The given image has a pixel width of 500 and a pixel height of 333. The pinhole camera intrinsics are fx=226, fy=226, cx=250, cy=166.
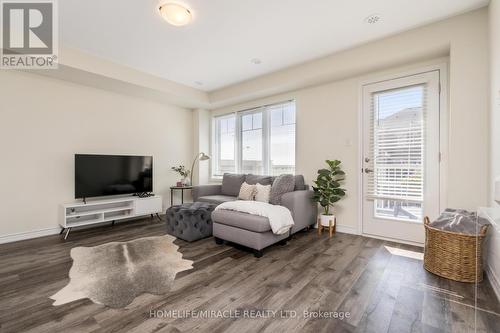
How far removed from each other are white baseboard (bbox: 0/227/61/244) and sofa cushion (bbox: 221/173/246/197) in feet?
9.17

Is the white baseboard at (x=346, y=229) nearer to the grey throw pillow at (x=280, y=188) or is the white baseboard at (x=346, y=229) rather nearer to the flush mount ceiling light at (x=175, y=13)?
the grey throw pillow at (x=280, y=188)

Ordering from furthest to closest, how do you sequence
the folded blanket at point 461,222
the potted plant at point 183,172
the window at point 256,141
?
the potted plant at point 183,172
the window at point 256,141
the folded blanket at point 461,222

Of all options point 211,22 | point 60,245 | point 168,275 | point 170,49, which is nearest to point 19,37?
point 170,49

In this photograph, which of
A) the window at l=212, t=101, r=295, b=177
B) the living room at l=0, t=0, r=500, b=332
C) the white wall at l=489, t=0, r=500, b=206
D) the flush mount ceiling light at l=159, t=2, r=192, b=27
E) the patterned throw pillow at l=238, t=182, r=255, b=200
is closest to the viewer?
the living room at l=0, t=0, r=500, b=332

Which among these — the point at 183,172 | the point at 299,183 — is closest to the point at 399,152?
the point at 299,183

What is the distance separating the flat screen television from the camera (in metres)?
3.64

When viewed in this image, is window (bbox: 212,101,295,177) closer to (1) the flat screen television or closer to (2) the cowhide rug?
(1) the flat screen television

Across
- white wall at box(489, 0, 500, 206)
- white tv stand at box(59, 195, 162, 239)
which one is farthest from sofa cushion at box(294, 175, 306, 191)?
white tv stand at box(59, 195, 162, 239)

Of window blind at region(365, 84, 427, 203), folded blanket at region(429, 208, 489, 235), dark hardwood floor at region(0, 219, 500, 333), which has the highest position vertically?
window blind at region(365, 84, 427, 203)

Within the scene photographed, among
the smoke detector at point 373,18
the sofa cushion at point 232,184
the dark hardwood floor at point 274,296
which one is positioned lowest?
the dark hardwood floor at point 274,296

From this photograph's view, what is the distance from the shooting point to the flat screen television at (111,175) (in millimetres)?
3639

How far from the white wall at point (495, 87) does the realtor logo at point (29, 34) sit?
417cm

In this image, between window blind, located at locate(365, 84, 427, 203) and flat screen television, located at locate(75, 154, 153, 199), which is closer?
window blind, located at locate(365, 84, 427, 203)

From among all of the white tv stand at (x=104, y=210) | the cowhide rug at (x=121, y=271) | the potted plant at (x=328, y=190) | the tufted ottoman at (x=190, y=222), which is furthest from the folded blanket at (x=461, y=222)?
the white tv stand at (x=104, y=210)
